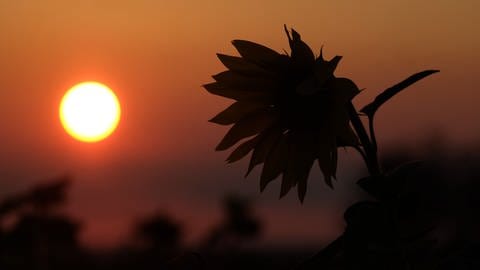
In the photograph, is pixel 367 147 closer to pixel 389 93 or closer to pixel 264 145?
pixel 389 93

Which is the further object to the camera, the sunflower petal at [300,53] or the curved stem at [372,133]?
the sunflower petal at [300,53]

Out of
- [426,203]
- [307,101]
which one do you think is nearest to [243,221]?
[307,101]

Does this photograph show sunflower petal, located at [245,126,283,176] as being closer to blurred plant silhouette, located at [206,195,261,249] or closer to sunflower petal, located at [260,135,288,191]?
sunflower petal, located at [260,135,288,191]

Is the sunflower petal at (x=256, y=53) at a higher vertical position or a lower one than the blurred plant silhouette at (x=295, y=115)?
higher

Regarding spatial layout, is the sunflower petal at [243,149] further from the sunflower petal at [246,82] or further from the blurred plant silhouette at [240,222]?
the blurred plant silhouette at [240,222]

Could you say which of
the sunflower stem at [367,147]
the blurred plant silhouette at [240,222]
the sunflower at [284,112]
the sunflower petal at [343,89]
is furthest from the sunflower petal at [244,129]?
the blurred plant silhouette at [240,222]

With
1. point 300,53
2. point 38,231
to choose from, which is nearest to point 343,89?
point 300,53

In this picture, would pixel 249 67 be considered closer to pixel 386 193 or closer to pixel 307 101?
pixel 307 101
